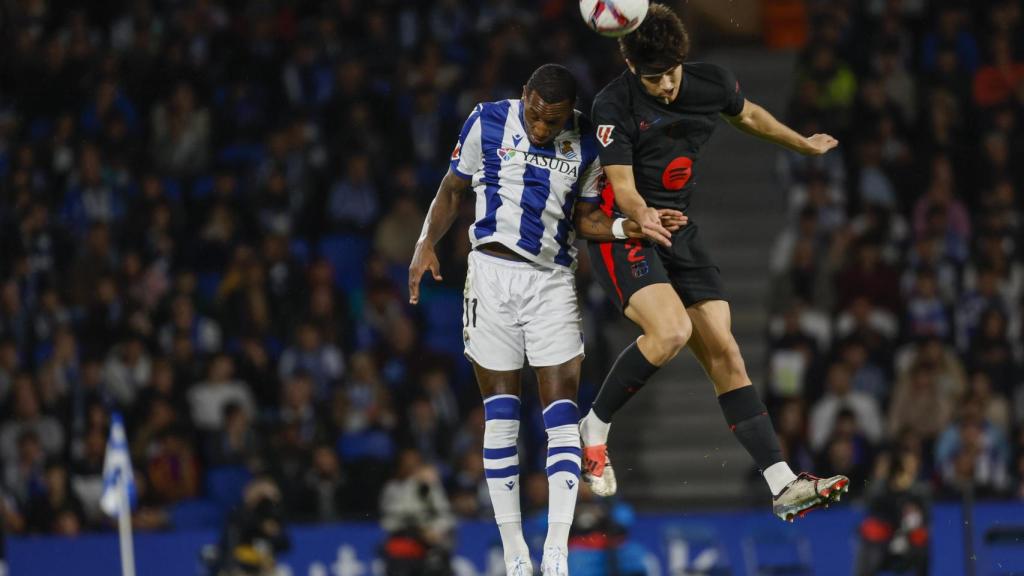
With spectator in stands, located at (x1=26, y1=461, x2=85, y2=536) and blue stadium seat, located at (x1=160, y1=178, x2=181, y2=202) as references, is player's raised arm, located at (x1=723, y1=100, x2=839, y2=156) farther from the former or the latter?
blue stadium seat, located at (x1=160, y1=178, x2=181, y2=202)

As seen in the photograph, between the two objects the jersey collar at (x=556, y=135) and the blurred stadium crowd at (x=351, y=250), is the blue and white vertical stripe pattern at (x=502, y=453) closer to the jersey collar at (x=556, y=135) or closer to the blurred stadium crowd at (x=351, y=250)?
the jersey collar at (x=556, y=135)

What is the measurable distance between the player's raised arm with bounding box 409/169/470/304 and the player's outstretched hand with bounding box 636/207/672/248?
106 cm

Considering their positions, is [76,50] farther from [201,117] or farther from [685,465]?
[685,465]

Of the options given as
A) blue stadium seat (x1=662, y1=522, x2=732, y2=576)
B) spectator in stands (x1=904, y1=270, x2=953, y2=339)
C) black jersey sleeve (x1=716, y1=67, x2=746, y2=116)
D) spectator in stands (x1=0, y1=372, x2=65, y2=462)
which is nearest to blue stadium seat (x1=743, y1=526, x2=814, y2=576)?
blue stadium seat (x1=662, y1=522, x2=732, y2=576)

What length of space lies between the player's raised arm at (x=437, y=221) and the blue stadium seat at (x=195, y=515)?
539 centimetres

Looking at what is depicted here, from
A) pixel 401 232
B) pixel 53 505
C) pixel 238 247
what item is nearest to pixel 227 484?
pixel 53 505

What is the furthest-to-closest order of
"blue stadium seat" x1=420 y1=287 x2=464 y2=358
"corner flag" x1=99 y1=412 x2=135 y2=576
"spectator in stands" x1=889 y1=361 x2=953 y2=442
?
"blue stadium seat" x1=420 y1=287 x2=464 y2=358 → "spectator in stands" x1=889 y1=361 x2=953 y2=442 → "corner flag" x1=99 y1=412 x2=135 y2=576

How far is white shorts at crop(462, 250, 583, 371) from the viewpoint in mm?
7723

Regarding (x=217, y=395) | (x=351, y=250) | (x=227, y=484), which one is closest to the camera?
(x=227, y=484)

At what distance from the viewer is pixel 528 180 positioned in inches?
304

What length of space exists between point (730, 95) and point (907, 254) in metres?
7.10

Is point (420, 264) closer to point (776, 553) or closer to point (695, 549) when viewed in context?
point (695, 549)

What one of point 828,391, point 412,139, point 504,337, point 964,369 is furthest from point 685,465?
point 504,337

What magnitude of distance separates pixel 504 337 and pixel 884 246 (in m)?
7.36
